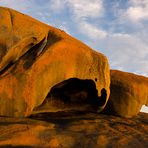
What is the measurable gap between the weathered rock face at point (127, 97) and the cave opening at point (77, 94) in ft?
2.16

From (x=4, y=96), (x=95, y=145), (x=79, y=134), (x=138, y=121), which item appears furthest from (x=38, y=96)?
(x=138, y=121)

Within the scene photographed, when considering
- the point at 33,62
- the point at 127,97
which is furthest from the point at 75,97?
the point at 33,62

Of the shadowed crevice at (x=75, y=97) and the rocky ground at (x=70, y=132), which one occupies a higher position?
the shadowed crevice at (x=75, y=97)

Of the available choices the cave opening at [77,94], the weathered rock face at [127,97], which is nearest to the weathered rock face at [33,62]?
the cave opening at [77,94]

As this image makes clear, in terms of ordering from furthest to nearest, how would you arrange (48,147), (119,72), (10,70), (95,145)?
(119,72), (10,70), (95,145), (48,147)

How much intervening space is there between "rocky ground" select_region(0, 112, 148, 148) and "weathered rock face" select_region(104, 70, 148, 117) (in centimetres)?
93

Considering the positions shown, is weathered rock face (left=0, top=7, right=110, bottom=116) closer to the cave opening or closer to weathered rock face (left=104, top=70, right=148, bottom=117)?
the cave opening

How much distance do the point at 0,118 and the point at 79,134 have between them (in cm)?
186

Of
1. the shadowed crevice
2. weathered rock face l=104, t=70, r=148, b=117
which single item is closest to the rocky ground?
the shadowed crevice

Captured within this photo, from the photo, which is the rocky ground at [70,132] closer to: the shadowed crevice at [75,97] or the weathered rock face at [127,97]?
the shadowed crevice at [75,97]

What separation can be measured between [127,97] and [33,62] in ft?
12.2

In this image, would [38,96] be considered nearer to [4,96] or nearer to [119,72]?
[4,96]

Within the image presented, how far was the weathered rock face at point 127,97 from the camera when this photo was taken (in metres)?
11.2

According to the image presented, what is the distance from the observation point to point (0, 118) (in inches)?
324
